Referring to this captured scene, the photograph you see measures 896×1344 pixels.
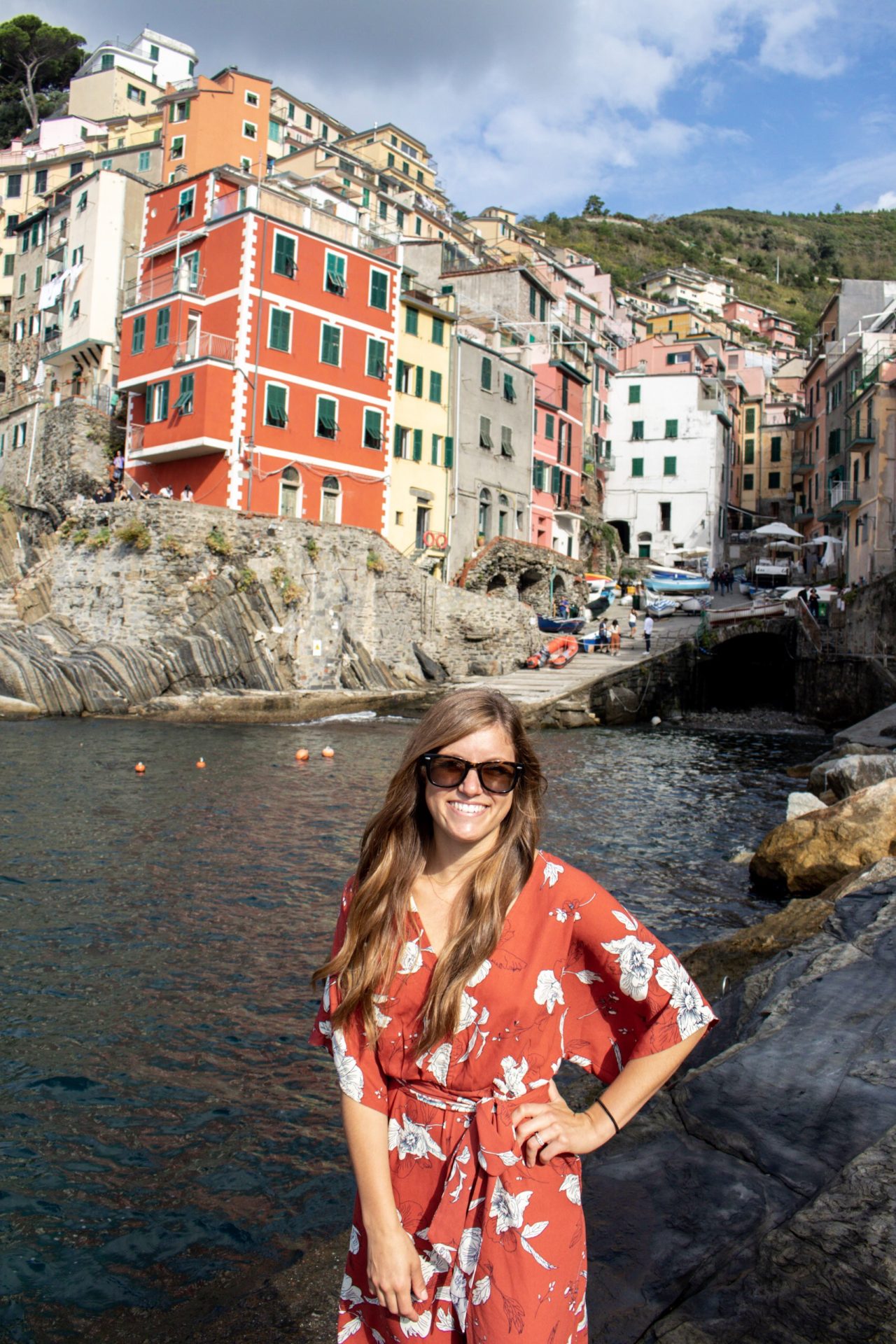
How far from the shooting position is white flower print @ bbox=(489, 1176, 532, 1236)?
2.24 meters

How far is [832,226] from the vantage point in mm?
157000

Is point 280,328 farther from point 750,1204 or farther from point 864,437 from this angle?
point 750,1204

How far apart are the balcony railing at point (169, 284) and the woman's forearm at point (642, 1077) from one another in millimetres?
35871

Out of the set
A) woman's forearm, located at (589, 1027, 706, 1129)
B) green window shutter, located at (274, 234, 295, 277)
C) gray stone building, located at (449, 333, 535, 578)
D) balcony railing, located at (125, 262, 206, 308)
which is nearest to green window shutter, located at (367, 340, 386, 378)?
green window shutter, located at (274, 234, 295, 277)

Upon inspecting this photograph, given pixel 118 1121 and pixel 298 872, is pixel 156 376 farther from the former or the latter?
pixel 118 1121

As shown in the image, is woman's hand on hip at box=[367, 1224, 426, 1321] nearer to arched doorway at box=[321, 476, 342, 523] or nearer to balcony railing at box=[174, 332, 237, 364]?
balcony railing at box=[174, 332, 237, 364]

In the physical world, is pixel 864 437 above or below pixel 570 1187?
above

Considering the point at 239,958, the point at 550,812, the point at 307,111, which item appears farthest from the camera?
the point at 307,111

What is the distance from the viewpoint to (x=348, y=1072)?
245cm

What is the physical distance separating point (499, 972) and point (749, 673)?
45234mm

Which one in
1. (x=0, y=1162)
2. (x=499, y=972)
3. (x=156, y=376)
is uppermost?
(x=156, y=376)

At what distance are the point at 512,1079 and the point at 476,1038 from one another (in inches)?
4.9

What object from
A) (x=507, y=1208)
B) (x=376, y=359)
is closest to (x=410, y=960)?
(x=507, y=1208)

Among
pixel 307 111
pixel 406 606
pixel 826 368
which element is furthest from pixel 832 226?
pixel 406 606
